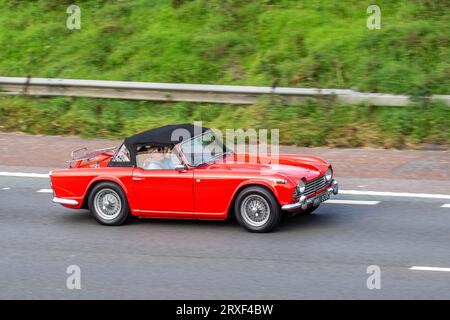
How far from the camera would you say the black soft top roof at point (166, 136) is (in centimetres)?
1288

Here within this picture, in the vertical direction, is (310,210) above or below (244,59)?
below

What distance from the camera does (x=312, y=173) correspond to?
12.5 m

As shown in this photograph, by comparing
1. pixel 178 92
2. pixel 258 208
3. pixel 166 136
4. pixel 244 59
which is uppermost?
pixel 244 59

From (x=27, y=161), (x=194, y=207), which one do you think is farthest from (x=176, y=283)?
(x=27, y=161)

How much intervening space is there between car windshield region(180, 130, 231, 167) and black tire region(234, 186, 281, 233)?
36.6 inches

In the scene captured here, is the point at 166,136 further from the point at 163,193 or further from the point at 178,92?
the point at 178,92

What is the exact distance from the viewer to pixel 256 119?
58.1 ft

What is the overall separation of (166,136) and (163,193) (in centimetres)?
89

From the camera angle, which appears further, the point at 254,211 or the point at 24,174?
the point at 24,174

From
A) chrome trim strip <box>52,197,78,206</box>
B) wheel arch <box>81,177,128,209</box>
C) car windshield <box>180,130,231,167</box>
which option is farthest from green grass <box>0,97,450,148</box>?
wheel arch <box>81,177,128,209</box>

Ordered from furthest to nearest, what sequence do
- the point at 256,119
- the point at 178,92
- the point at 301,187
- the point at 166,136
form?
the point at 178,92
the point at 256,119
the point at 166,136
the point at 301,187

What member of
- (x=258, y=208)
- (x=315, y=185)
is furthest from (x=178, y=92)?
(x=258, y=208)

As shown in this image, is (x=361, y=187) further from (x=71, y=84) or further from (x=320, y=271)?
(x=71, y=84)

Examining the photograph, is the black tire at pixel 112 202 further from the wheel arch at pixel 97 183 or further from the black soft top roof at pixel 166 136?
the black soft top roof at pixel 166 136
